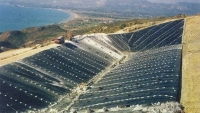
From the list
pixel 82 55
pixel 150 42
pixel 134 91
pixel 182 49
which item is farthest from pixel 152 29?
pixel 134 91

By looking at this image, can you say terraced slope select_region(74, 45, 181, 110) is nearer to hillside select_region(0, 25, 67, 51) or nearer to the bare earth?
the bare earth

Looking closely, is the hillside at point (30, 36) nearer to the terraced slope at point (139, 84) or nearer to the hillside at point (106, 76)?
the hillside at point (106, 76)

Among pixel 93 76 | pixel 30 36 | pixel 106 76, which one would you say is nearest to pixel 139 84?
pixel 106 76

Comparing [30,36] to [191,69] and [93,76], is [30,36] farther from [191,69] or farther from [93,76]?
[191,69]

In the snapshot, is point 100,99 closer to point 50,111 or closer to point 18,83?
point 50,111

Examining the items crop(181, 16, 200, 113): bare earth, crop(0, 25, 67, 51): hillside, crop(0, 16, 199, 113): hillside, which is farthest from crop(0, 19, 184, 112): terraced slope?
crop(0, 25, 67, 51): hillside

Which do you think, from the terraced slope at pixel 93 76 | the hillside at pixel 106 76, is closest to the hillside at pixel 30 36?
the terraced slope at pixel 93 76
